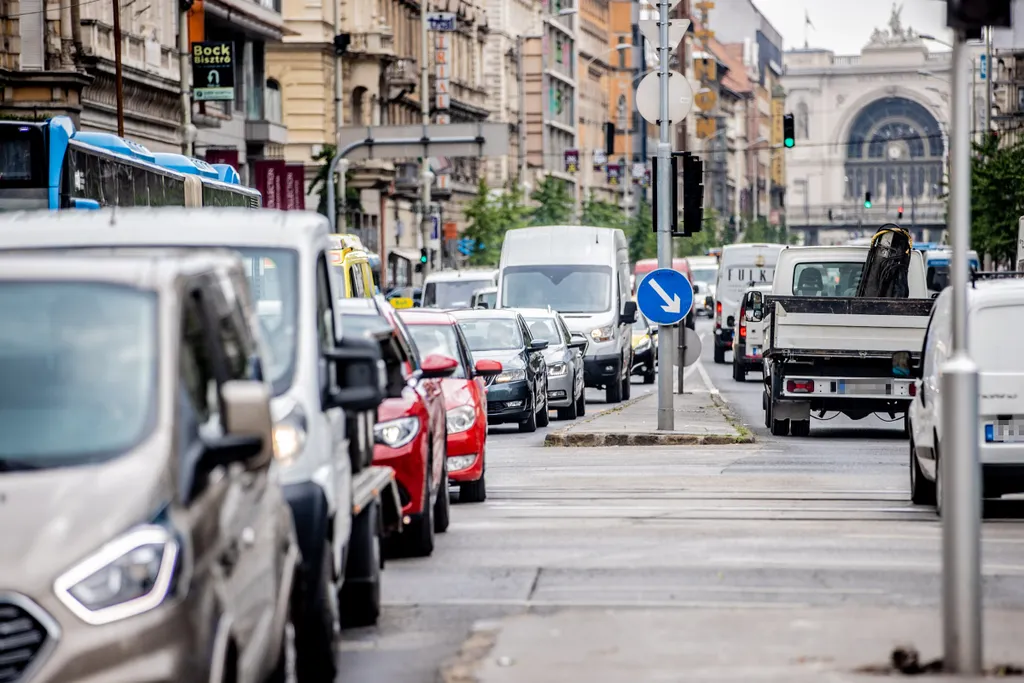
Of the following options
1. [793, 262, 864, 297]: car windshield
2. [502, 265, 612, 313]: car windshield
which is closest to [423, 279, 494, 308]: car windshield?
[502, 265, 612, 313]: car windshield

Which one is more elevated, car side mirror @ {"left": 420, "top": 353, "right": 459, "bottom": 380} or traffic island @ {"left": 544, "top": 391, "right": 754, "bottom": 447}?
car side mirror @ {"left": 420, "top": 353, "right": 459, "bottom": 380}

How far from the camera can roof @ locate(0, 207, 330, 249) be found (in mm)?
9266

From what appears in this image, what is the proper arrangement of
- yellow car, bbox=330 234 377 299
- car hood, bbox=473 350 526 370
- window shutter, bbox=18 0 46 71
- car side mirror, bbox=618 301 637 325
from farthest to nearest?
window shutter, bbox=18 0 46 71 < car side mirror, bbox=618 301 637 325 < yellow car, bbox=330 234 377 299 < car hood, bbox=473 350 526 370

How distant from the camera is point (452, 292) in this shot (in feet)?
137

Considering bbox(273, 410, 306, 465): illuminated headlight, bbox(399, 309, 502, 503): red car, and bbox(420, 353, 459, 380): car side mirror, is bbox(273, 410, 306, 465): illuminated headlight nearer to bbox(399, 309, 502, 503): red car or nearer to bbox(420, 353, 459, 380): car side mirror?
bbox(420, 353, 459, 380): car side mirror

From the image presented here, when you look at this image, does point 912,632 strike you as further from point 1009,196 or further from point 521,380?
point 1009,196

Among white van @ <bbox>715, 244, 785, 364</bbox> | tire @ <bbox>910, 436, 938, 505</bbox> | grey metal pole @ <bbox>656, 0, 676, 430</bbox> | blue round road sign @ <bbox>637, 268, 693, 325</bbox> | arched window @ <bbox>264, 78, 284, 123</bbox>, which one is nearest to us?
tire @ <bbox>910, 436, 938, 505</bbox>

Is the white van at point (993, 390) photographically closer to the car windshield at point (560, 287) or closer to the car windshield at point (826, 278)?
the car windshield at point (826, 278)

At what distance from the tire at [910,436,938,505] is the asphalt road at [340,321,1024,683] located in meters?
0.16

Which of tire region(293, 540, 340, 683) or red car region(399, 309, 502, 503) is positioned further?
red car region(399, 309, 502, 503)

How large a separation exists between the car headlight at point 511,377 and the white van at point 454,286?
1355 cm

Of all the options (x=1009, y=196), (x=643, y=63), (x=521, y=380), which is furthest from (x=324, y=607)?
(x=643, y=63)

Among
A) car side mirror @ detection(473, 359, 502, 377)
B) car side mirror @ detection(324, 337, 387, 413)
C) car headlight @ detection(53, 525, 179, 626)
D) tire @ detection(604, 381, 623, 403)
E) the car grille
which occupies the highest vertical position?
car side mirror @ detection(324, 337, 387, 413)

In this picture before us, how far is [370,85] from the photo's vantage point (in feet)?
253
